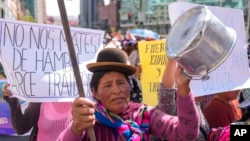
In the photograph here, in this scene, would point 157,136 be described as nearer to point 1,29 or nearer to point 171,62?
point 171,62

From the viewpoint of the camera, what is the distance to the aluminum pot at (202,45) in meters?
1.56

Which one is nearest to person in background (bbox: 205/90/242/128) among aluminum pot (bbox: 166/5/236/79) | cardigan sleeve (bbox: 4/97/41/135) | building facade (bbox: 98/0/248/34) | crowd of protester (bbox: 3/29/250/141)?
crowd of protester (bbox: 3/29/250/141)

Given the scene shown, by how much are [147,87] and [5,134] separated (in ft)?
11.7

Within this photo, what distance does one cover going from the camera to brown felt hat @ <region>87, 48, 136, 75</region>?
1950mm

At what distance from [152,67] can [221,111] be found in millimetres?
1102

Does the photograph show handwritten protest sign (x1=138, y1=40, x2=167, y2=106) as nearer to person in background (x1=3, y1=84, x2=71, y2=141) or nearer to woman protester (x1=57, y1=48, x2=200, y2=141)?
person in background (x1=3, y1=84, x2=71, y2=141)

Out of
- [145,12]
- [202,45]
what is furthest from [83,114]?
[145,12]

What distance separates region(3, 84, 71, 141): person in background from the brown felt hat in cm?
70

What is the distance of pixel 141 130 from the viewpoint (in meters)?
1.89

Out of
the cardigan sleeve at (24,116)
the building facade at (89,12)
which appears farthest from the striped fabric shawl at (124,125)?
the building facade at (89,12)

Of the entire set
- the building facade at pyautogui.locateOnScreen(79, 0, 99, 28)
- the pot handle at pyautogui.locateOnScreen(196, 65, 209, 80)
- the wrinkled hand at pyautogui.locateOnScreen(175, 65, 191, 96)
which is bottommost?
the building facade at pyautogui.locateOnScreen(79, 0, 99, 28)

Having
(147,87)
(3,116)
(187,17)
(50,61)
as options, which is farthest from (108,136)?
(3,116)

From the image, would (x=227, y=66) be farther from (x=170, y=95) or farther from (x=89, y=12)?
(x=89, y=12)

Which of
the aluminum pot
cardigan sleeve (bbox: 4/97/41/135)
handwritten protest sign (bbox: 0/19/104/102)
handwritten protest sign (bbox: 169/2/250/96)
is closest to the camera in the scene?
the aluminum pot
